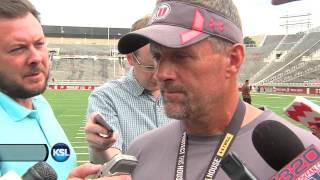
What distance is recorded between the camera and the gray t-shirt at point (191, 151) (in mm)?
1691

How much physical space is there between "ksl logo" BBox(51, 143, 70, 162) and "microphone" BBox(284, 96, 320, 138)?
118cm

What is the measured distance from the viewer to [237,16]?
1909mm

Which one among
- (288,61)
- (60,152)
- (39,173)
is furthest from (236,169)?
(288,61)

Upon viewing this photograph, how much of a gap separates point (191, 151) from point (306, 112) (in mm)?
520

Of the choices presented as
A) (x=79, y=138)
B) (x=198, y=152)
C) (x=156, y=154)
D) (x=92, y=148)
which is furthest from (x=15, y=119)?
(x=79, y=138)

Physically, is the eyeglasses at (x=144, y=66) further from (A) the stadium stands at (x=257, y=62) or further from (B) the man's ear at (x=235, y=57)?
(A) the stadium stands at (x=257, y=62)

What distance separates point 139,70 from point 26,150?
3.80ft

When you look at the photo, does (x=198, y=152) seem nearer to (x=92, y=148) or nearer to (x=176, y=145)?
(x=176, y=145)

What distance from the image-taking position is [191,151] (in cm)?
188

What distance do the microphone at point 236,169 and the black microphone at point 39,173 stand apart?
19.3 inches

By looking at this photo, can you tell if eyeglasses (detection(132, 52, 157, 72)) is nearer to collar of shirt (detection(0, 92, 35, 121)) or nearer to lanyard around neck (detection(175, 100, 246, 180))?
collar of shirt (detection(0, 92, 35, 121))

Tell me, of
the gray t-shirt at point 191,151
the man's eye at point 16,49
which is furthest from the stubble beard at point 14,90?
the gray t-shirt at point 191,151

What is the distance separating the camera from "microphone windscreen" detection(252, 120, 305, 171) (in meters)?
1.36

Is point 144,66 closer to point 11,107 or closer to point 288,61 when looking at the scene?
point 11,107
